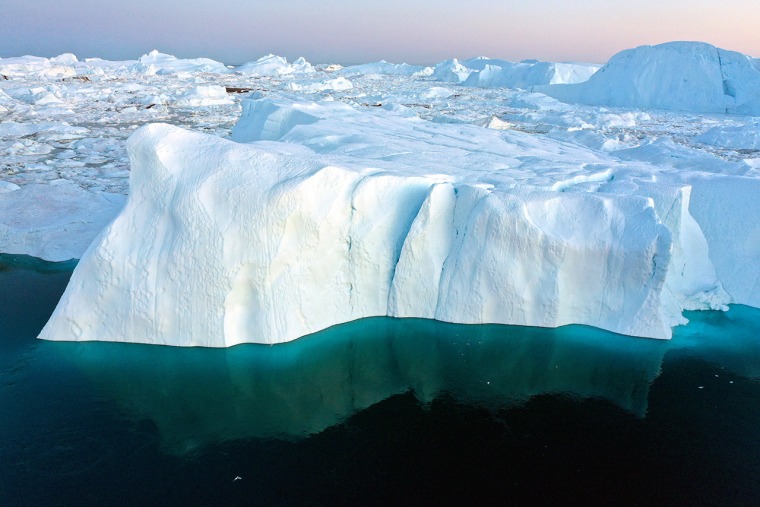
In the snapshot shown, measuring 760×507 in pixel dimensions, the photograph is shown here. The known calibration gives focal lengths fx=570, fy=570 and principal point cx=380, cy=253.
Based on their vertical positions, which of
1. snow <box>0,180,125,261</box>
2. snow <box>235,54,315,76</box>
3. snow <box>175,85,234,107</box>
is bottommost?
snow <box>0,180,125,261</box>

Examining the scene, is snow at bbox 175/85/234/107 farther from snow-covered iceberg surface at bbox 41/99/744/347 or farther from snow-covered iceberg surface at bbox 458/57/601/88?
snow-covered iceberg surface at bbox 41/99/744/347

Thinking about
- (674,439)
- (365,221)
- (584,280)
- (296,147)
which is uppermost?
(296,147)

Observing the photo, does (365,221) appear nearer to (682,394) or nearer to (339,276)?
(339,276)

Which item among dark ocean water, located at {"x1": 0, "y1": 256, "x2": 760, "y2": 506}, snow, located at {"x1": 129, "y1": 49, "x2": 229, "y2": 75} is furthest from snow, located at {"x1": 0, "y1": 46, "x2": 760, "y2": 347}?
snow, located at {"x1": 129, "y1": 49, "x2": 229, "y2": 75}

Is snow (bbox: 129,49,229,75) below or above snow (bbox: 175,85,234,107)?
above

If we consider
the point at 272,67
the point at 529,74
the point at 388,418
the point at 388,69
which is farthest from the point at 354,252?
the point at 388,69

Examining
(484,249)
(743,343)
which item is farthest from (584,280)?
(743,343)
